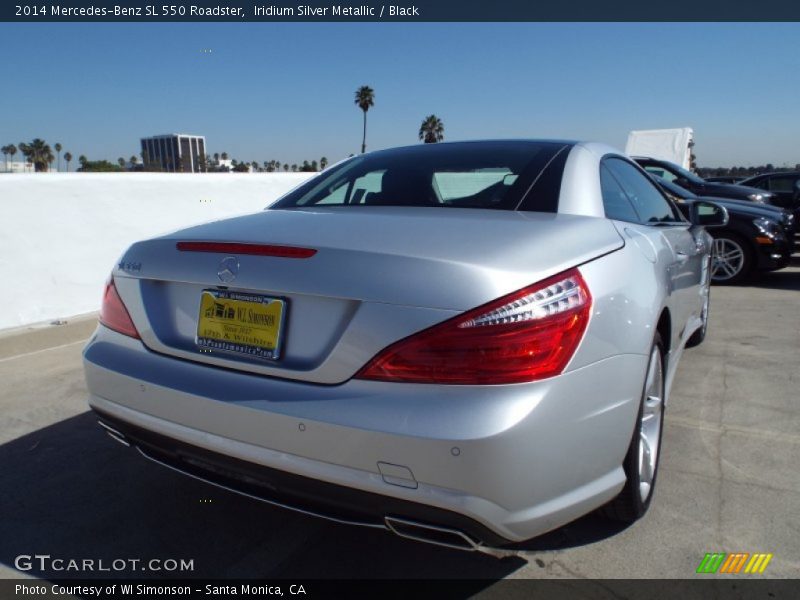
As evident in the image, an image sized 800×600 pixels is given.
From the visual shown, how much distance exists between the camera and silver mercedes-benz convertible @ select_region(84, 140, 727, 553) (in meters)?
1.62

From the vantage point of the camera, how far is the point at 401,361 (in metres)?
1.65

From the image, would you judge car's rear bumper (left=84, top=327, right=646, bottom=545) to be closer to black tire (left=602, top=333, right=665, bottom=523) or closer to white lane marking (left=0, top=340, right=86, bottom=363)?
black tire (left=602, top=333, right=665, bottom=523)

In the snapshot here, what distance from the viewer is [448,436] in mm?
1578

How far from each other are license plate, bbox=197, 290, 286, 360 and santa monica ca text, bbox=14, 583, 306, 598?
82 centimetres

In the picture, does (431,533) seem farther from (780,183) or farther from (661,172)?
(780,183)

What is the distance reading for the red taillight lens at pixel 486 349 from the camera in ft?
5.32

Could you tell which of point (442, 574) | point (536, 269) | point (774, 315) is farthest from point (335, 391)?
point (774, 315)

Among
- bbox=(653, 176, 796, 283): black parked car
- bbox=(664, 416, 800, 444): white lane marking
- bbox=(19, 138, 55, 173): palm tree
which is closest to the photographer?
bbox=(664, 416, 800, 444): white lane marking

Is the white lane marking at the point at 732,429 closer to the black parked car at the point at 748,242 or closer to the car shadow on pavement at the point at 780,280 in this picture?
the black parked car at the point at 748,242

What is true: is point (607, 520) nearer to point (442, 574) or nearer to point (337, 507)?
point (442, 574)

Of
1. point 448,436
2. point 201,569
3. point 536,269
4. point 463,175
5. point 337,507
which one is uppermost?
point 463,175

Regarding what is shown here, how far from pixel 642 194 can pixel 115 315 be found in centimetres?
252

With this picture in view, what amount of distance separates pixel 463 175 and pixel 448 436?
1.58m

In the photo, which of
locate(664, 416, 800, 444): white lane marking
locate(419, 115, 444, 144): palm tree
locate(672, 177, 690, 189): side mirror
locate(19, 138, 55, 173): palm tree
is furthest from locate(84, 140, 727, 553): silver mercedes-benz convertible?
locate(19, 138, 55, 173): palm tree
